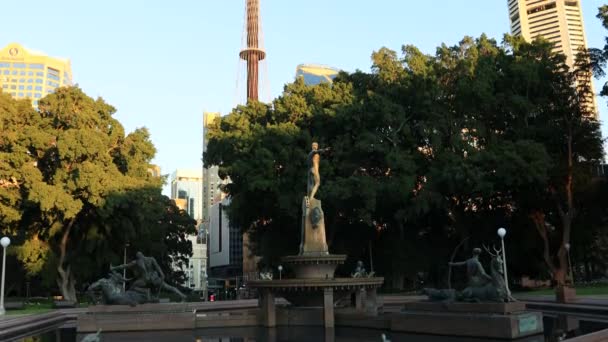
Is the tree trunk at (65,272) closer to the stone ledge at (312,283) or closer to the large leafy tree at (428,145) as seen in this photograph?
the large leafy tree at (428,145)

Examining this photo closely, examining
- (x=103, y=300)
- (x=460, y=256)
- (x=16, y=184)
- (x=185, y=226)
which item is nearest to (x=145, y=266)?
(x=103, y=300)

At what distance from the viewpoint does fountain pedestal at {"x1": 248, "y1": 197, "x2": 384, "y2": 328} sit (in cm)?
1788

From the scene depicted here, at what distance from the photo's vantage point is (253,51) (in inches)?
3839

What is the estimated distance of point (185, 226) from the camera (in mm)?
58969

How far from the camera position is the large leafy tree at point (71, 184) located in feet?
107

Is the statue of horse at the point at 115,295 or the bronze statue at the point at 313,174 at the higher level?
the bronze statue at the point at 313,174

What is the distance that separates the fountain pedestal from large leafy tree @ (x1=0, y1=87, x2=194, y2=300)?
1805 centimetres

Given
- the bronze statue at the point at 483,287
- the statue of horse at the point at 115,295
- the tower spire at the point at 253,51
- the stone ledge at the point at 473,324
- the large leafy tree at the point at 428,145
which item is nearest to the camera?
the stone ledge at the point at 473,324

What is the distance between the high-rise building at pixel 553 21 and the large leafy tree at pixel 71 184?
131430mm

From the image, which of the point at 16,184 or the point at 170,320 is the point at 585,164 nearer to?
the point at 170,320

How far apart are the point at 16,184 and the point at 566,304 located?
31.4 meters

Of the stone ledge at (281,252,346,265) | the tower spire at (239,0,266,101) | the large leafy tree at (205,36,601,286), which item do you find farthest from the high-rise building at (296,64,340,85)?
the stone ledge at (281,252,346,265)

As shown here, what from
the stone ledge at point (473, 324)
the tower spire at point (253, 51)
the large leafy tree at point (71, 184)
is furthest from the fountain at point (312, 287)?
the tower spire at point (253, 51)

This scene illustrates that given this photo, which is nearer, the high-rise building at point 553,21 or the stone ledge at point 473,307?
the stone ledge at point 473,307
